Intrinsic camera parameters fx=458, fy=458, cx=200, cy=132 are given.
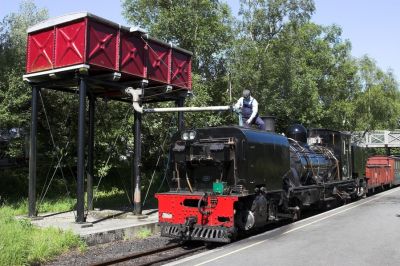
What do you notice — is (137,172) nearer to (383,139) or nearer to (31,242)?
(31,242)

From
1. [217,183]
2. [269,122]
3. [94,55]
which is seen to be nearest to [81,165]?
[94,55]

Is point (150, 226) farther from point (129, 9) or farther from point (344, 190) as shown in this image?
point (129, 9)

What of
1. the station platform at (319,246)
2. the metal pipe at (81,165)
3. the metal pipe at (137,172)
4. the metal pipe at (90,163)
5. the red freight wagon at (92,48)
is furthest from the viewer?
the metal pipe at (90,163)

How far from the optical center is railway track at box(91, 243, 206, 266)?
8.89 m

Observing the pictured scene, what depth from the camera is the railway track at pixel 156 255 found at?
8894 mm

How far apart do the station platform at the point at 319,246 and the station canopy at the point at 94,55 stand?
6075 mm

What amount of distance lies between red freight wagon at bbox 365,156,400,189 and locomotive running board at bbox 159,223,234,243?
15.1 meters

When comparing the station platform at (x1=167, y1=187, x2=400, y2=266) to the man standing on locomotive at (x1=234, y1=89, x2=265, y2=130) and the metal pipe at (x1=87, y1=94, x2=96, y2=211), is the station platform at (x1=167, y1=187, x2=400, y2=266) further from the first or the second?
the metal pipe at (x1=87, y1=94, x2=96, y2=211)

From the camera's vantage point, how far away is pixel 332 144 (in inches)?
737

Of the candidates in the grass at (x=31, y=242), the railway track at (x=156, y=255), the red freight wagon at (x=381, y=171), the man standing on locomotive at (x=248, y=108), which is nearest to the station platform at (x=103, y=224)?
the grass at (x=31, y=242)

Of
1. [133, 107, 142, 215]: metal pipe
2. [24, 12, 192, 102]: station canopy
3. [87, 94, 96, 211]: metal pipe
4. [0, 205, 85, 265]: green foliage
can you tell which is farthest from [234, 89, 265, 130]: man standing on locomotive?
[87, 94, 96, 211]: metal pipe

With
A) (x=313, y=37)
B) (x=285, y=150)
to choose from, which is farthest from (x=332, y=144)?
(x=313, y=37)

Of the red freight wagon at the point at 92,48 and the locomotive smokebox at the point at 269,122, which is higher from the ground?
the red freight wagon at the point at 92,48

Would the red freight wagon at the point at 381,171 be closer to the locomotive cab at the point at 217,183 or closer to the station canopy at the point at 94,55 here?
the station canopy at the point at 94,55
